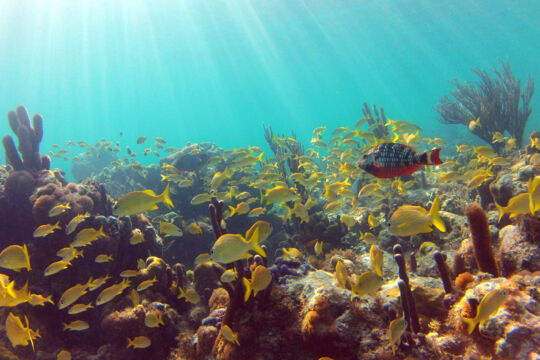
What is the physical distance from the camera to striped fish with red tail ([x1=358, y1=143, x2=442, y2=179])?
87.7 inches

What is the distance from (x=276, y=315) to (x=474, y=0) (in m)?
76.4

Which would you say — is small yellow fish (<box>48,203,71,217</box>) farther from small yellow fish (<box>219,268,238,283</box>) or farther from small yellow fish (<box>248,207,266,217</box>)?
small yellow fish (<box>219,268,238,283</box>)

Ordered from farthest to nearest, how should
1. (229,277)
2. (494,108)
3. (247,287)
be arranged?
(494,108) < (229,277) < (247,287)

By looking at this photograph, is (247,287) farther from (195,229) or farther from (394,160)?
(195,229)

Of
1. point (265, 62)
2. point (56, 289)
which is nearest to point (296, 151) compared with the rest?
point (56, 289)

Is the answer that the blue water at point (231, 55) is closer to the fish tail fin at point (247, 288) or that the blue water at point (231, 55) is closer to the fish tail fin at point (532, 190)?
the fish tail fin at point (532, 190)

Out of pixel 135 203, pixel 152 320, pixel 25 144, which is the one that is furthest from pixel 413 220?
pixel 25 144

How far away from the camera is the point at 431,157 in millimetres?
2168

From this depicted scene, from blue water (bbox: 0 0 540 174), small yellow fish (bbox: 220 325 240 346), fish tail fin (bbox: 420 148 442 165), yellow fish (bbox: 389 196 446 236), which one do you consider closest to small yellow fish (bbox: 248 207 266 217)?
small yellow fish (bbox: 220 325 240 346)

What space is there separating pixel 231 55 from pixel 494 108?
2587 inches

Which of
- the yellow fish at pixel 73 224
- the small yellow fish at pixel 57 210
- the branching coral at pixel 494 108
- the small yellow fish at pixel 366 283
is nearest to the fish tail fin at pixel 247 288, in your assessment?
the small yellow fish at pixel 366 283

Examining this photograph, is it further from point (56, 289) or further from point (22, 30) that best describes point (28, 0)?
point (56, 289)

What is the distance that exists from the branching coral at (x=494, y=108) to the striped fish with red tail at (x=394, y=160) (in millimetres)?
11572

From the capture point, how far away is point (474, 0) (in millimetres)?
55062
